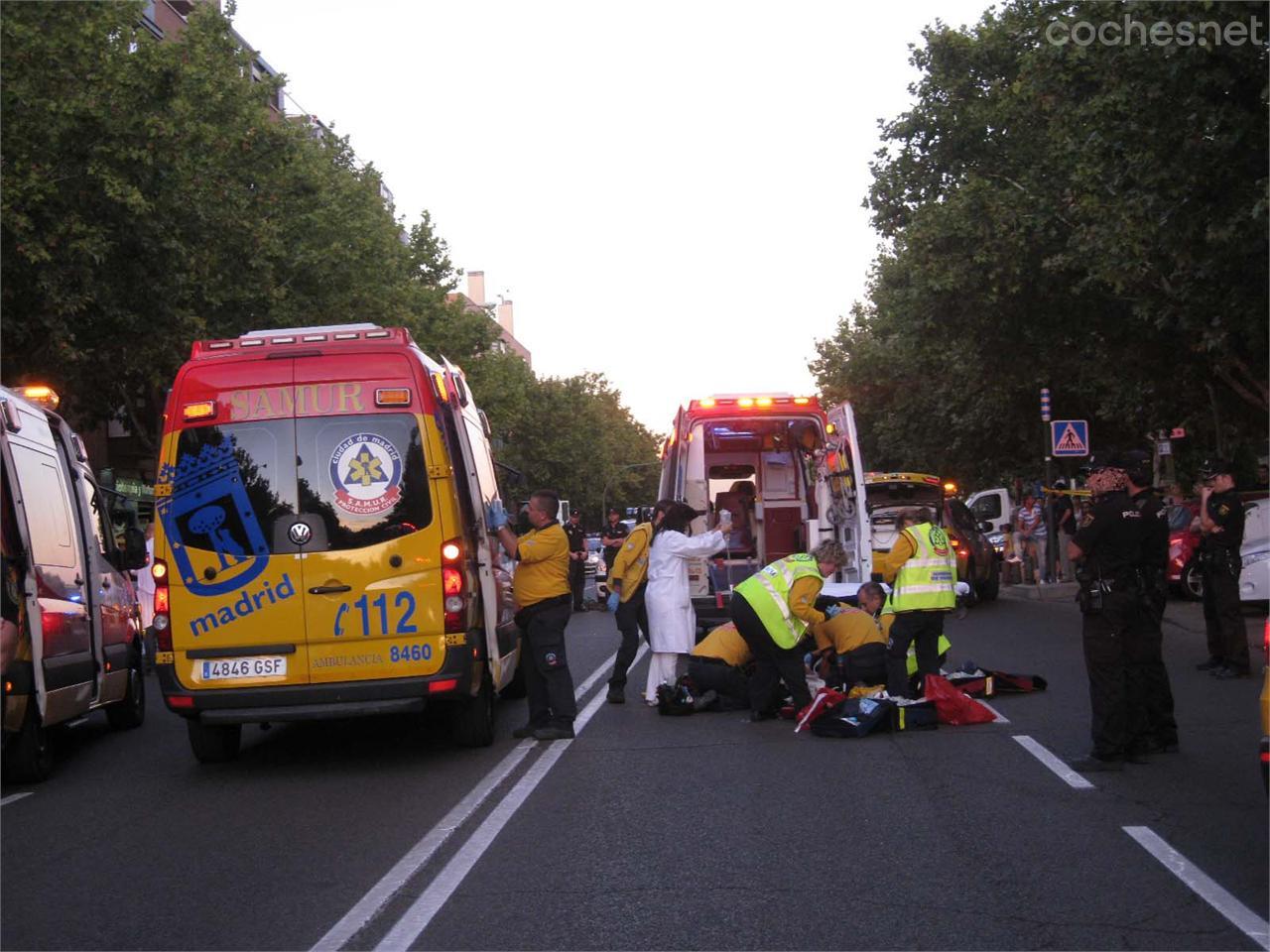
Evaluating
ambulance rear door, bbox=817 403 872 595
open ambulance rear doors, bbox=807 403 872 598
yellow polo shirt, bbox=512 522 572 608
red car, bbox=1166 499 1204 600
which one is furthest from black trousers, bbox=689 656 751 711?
red car, bbox=1166 499 1204 600

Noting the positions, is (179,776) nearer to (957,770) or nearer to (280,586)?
(280,586)

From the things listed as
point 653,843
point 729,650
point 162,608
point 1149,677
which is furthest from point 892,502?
point 653,843

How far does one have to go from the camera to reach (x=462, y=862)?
702 centimetres

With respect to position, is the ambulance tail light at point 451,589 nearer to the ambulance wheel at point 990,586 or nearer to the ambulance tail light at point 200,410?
the ambulance tail light at point 200,410

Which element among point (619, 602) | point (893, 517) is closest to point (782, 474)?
point (893, 517)

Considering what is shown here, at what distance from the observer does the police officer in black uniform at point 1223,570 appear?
1359 centimetres

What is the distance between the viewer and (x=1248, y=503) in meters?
19.4

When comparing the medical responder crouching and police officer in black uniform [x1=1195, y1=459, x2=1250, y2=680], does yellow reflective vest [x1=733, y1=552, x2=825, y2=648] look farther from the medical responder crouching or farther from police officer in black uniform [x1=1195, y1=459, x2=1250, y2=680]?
police officer in black uniform [x1=1195, y1=459, x2=1250, y2=680]

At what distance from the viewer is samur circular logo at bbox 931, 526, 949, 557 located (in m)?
11.8

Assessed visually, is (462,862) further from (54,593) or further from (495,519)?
(54,593)

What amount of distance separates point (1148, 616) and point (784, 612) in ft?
9.44

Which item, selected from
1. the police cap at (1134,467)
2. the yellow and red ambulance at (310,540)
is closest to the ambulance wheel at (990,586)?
the police cap at (1134,467)

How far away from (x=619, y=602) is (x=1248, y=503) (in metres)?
9.69

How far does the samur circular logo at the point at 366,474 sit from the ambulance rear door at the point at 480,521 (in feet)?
1.44
